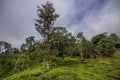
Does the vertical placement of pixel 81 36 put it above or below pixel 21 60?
above

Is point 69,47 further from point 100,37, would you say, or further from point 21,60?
point 100,37

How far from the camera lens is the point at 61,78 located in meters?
55.7

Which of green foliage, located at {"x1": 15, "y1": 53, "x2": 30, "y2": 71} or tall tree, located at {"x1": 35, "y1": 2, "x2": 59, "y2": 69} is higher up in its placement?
tall tree, located at {"x1": 35, "y1": 2, "x2": 59, "y2": 69}

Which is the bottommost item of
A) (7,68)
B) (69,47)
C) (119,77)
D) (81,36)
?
(119,77)

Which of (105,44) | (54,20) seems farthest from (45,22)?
(105,44)

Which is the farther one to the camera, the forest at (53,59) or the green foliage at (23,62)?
the green foliage at (23,62)

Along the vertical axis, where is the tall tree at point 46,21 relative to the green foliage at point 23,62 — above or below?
above

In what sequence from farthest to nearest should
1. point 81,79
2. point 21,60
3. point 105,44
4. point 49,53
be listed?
point 105,44 < point 21,60 < point 49,53 < point 81,79

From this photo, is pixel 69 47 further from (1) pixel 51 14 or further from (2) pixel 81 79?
(2) pixel 81 79

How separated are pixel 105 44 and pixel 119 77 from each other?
4889 cm

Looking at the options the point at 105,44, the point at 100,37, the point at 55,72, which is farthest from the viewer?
the point at 100,37

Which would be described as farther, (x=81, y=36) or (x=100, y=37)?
(x=100, y=37)

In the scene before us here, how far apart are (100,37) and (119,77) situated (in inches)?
2519

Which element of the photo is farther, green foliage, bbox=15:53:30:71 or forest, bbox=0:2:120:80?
green foliage, bbox=15:53:30:71
